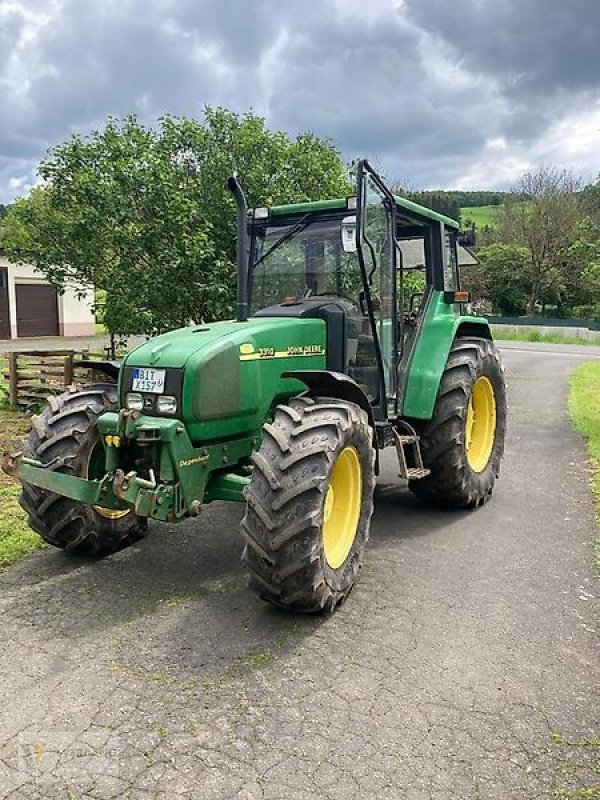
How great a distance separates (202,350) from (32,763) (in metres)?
2.33

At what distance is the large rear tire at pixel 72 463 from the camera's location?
4.70 metres

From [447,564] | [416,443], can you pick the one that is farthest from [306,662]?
[416,443]

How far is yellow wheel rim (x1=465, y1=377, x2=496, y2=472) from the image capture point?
6.95 meters

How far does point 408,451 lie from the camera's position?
6035mm

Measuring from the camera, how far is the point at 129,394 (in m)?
4.51

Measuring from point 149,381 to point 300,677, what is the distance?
1920 mm

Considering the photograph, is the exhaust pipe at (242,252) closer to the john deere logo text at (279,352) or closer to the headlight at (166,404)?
the john deere logo text at (279,352)

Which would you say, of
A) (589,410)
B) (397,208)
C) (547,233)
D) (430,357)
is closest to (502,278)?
(547,233)

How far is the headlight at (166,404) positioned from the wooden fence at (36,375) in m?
6.81

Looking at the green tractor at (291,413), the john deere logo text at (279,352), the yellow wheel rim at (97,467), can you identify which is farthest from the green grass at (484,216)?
the yellow wheel rim at (97,467)

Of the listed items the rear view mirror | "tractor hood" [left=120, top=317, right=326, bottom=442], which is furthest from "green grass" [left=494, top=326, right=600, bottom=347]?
"tractor hood" [left=120, top=317, right=326, bottom=442]

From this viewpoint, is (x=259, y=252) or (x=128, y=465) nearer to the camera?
(x=128, y=465)

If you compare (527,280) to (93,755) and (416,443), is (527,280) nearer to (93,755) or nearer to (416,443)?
(416,443)

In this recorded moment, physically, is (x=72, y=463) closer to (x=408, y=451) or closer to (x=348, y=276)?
(x=348, y=276)
